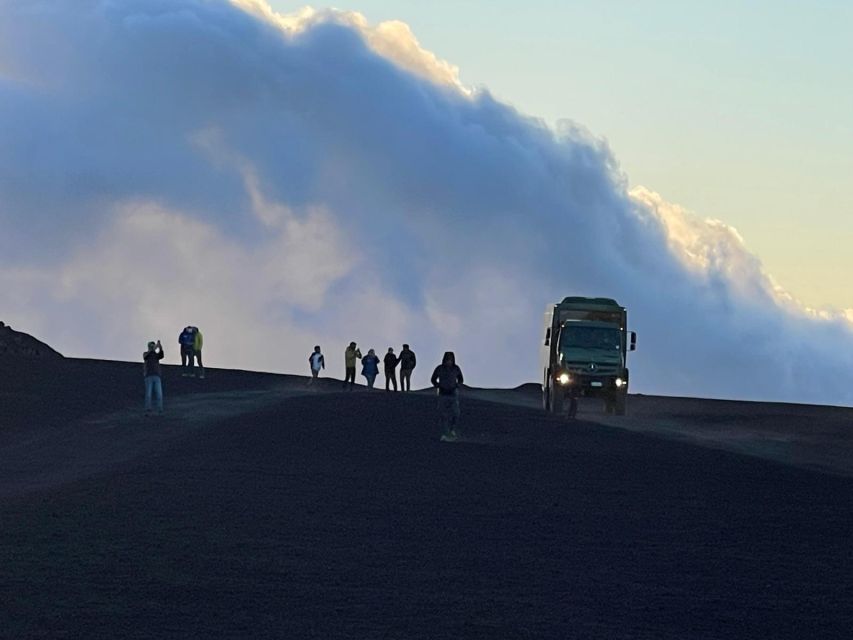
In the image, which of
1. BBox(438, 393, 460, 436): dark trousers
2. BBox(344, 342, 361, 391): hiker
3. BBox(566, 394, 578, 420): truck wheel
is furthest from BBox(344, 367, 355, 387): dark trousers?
BBox(438, 393, 460, 436): dark trousers

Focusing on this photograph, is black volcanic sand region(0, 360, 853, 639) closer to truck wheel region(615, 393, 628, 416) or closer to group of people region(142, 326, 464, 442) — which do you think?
group of people region(142, 326, 464, 442)

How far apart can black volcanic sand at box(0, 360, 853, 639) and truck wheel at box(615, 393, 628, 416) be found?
50.6ft

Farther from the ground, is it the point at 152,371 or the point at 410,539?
the point at 152,371

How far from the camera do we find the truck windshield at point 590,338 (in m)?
50.6

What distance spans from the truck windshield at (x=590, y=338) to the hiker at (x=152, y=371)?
1287 centimetres

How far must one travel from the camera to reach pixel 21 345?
313ft

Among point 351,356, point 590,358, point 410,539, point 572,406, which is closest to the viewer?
point 410,539

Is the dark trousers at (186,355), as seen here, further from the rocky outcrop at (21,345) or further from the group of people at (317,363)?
the rocky outcrop at (21,345)

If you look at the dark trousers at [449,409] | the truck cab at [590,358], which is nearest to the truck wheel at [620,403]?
the truck cab at [590,358]

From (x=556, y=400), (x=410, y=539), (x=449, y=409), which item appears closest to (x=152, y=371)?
(x=449, y=409)

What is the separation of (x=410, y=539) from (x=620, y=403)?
116 feet

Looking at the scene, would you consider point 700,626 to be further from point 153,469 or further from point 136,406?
point 136,406

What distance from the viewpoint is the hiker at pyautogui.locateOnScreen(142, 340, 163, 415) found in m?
41.8

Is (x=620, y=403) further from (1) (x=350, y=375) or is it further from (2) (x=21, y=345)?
(2) (x=21, y=345)
